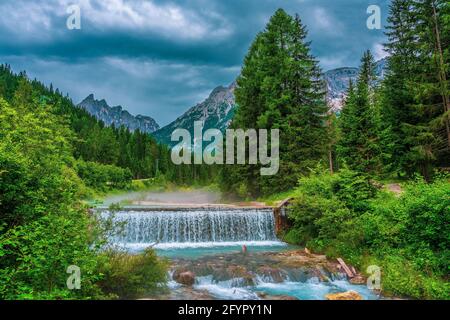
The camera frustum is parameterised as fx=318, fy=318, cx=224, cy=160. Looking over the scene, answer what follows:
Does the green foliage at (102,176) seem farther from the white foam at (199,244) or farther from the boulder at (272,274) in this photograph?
the boulder at (272,274)

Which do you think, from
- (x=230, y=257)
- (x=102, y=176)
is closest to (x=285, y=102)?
(x=230, y=257)

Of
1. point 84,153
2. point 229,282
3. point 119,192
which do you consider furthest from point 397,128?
point 84,153

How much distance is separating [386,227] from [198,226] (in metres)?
11.1

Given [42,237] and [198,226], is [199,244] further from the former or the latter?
[42,237]

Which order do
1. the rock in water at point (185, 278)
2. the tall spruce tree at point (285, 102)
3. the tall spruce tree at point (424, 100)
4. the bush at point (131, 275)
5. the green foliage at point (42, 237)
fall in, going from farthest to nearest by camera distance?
the tall spruce tree at point (285, 102)
the tall spruce tree at point (424, 100)
the rock in water at point (185, 278)
the bush at point (131, 275)
the green foliage at point (42, 237)

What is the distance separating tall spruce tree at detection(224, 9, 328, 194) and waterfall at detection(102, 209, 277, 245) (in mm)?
7876

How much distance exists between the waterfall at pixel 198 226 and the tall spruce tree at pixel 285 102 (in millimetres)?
7876

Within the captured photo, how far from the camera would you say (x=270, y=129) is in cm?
3039

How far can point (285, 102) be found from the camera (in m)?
29.6

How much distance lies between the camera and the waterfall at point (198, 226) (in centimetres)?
1961

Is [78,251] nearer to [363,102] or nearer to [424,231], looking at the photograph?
[424,231]

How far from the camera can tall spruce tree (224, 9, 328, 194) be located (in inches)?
1105

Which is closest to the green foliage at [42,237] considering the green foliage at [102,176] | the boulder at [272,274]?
the boulder at [272,274]

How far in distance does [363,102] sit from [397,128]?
10249 millimetres
